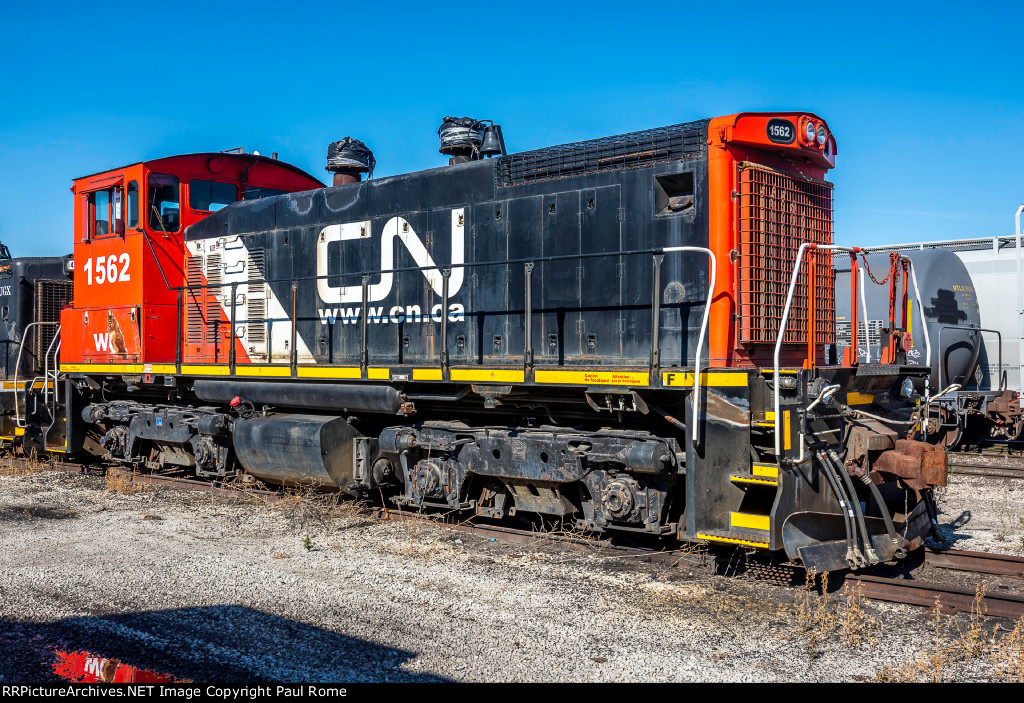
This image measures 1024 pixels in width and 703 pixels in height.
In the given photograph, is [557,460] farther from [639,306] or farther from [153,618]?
[153,618]

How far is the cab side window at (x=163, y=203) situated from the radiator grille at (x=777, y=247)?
7214mm

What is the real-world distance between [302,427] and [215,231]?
10.5 ft

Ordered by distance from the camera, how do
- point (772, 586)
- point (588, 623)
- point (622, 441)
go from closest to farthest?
point (588, 623) < point (772, 586) < point (622, 441)

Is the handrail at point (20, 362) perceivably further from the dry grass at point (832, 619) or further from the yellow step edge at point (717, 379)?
the dry grass at point (832, 619)

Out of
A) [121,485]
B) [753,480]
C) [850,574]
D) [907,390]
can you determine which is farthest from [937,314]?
[121,485]

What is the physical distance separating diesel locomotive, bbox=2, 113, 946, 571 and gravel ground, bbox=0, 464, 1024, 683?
0.52m

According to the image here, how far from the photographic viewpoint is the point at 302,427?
840 cm

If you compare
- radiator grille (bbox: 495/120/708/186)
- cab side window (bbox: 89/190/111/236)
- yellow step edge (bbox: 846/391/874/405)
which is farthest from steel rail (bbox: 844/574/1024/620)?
cab side window (bbox: 89/190/111/236)

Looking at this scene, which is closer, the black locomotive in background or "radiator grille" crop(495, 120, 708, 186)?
"radiator grille" crop(495, 120, 708, 186)

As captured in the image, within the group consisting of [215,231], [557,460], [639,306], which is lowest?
[557,460]

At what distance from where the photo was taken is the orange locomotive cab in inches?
399

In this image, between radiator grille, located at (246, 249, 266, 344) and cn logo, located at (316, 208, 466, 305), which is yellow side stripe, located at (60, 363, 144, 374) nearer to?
radiator grille, located at (246, 249, 266, 344)

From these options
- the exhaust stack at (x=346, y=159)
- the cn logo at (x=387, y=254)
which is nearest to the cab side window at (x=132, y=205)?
the exhaust stack at (x=346, y=159)
